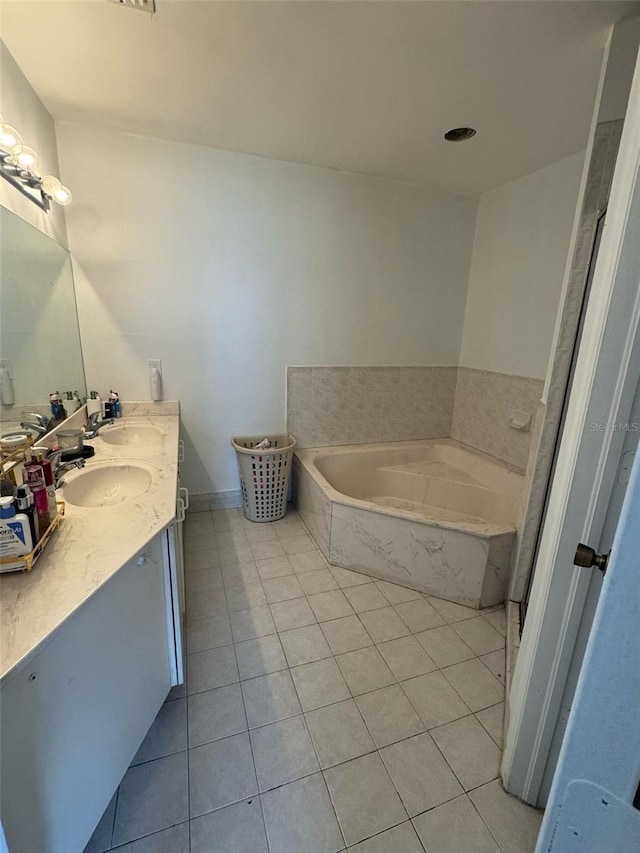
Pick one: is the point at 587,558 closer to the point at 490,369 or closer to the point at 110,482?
the point at 110,482

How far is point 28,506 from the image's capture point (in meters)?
0.86

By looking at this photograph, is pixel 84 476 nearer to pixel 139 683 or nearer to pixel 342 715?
pixel 139 683

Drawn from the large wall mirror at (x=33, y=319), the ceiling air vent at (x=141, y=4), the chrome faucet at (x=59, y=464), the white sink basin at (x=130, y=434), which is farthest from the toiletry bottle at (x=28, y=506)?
the ceiling air vent at (x=141, y=4)

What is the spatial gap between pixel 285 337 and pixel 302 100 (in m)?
1.29

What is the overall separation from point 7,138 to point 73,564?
1468 millimetres

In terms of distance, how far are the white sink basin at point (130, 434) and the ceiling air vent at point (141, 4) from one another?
63.9 inches

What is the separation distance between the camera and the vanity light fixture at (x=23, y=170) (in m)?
1.29

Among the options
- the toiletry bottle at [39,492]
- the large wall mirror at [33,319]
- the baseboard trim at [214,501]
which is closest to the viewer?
the toiletry bottle at [39,492]

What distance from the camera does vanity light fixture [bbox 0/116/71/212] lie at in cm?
129

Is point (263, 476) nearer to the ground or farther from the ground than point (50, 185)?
nearer to the ground

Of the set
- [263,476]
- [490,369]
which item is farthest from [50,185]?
[490,369]

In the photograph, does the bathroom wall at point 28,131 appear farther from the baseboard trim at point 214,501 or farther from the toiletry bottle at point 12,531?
the baseboard trim at point 214,501

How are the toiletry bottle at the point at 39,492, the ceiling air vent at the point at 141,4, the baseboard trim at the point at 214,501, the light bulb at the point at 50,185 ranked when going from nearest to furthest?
the toiletry bottle at the point at 39,492, the ceiling air vent at the point at 141,4, the light bulb at the point at 50,185, the baseboard trim at the point at 214,501

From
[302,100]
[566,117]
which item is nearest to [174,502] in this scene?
[302,100]
